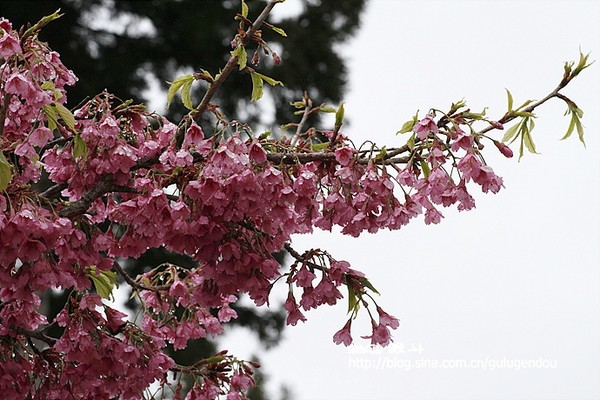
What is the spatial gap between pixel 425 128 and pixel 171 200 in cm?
48

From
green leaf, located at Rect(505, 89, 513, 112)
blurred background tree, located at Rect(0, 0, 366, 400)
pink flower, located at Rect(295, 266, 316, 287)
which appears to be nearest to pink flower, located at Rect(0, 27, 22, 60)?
pink flower, located at Rect(295, 266, 316, 287)

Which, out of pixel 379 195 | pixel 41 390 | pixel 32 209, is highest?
pixel 379 195

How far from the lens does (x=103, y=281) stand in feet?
6.51

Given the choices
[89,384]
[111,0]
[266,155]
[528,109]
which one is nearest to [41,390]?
[89,384]

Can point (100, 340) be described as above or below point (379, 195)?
below

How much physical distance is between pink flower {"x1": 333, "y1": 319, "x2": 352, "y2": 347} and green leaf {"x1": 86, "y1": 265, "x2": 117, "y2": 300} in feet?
1.67

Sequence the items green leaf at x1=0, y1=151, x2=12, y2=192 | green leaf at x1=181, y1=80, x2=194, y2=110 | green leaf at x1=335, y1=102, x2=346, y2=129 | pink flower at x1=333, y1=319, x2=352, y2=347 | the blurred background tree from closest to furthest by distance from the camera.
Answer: green leaf at x1=0, y1=151, x2=12, y2=192
green leaf at x1=335, y1=102, x2=346, y2=129
green leaf at x1=181, y1=80, x2=194, y2=110
pink flower at x1=333, y1=319, x2=352, y2=347
the blurred background tree

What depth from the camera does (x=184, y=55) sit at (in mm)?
7457

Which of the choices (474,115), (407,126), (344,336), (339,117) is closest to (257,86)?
(339,117)

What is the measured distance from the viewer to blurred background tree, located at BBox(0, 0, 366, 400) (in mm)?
7219

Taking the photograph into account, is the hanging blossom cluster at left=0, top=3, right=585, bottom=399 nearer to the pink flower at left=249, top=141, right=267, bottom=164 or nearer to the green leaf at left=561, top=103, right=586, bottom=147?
the pink flower at left=249, top=141, right=267, bottom=164

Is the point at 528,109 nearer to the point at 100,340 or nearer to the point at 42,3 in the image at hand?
the point at 100,340

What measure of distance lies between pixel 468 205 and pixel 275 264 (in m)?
0.37

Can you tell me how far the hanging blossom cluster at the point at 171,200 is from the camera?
1577mm
